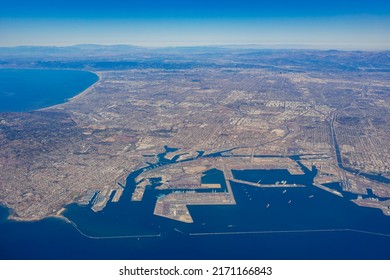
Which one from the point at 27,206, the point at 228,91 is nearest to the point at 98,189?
the point at 27,206

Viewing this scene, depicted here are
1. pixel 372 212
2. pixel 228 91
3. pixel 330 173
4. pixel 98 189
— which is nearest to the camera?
pixel 372 212

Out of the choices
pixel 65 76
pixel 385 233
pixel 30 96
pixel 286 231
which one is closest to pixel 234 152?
pixel 286 231

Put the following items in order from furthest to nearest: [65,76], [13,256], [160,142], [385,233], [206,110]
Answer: [65,76] → [206,110] → [160,142] → [385,233] → [13,256]

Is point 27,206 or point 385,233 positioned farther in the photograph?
point 27,206

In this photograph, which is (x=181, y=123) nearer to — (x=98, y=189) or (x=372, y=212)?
(x=98, y=189)

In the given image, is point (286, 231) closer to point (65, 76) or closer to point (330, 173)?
point (330, 173)

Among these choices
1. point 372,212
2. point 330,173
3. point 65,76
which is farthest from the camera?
point 65,76
